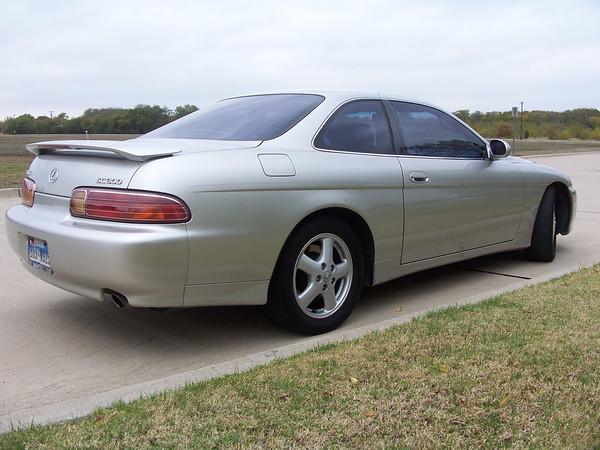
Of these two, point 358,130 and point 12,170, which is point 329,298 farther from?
point 12,170

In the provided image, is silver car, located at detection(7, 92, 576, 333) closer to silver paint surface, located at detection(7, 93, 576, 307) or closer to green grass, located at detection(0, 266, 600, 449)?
silver paint surface, located at detection(7, 93, 576, 307)

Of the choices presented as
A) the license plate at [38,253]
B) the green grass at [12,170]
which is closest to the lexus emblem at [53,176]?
the license plate at [38,253]

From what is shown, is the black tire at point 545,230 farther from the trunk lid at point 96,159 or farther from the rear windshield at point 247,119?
the trunk lid at point 96,159

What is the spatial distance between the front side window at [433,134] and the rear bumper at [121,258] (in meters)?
2.04

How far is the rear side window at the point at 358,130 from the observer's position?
13.6 ft

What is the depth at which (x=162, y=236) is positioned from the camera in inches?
127

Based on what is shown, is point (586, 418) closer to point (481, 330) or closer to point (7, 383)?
point (481, 330)

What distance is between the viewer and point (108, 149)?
11.1 feet

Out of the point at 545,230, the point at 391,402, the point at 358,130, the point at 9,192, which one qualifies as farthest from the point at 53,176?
the point at 9,192

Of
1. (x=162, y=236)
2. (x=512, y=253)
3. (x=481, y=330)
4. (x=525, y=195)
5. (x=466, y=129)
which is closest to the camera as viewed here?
(x=162, y=236)

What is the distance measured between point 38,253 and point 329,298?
1.72 metres

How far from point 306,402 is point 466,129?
10.4ft

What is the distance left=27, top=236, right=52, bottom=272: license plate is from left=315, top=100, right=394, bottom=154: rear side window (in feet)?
5.53

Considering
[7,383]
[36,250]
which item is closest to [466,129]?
[36,250]
